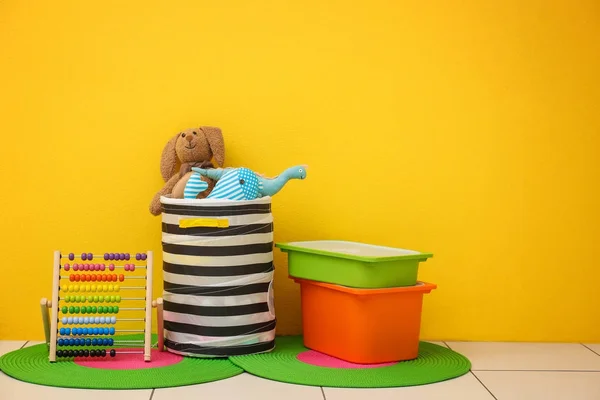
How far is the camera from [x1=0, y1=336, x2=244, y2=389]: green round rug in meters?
2.22

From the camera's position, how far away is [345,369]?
2.40 meters

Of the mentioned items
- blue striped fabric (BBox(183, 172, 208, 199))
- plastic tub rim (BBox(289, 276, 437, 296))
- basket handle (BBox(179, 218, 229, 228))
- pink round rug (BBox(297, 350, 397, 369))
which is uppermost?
blue striped fabric (BBox(183, 172, 208, 199))

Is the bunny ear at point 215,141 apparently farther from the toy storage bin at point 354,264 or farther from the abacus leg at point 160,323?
the abacus leg at point 160,323

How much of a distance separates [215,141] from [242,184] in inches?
10.3

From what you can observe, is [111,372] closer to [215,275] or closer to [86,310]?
[86,310]

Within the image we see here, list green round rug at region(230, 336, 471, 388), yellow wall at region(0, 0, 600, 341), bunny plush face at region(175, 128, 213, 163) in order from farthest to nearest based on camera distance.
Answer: yellow wall at region(0, 0, 600, 341) < bunny plush face at region(175, 128, 213, 163) < green round rug at region(230, 336, 471, 388)

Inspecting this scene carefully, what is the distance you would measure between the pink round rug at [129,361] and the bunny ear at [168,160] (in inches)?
23.4

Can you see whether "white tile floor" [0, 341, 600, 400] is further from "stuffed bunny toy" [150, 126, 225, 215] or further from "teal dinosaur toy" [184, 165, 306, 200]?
"stuffed bunny toy" [150, 126, 225, 215]

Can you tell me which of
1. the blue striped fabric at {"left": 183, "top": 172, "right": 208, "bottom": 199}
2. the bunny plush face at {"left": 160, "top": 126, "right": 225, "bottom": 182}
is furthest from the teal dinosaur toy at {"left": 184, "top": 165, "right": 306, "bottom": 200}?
the bunny plush face at {"left": 160, "top": 126, "right": 225, "bottom": 182}

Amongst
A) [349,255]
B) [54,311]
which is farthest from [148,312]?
[349,255]

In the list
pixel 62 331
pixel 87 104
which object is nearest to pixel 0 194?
pixel 87 104

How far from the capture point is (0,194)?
9.14 ft

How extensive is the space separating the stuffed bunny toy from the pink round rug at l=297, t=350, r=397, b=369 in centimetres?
61

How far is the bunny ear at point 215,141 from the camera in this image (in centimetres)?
271
